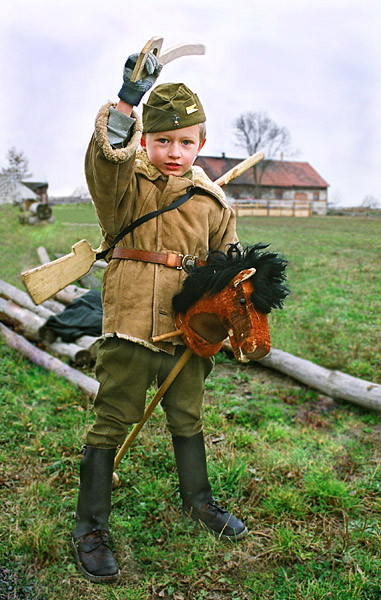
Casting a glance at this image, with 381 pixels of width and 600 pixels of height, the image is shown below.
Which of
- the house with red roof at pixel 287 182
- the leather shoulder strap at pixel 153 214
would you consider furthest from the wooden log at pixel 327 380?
the house with red roof at pixel 287 182

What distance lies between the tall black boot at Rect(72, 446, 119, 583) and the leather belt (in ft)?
3.26

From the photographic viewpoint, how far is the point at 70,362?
5.28 metres

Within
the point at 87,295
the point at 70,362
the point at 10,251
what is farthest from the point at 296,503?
Answer: the point at 10,251

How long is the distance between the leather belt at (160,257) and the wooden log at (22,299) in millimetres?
4467

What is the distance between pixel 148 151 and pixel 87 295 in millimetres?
4312

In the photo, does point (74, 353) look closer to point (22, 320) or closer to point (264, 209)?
point (22, 320)

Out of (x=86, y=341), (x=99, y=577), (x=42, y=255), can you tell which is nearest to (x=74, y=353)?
(x=86, y=341)

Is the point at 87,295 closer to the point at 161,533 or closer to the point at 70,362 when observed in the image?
the point at 70,362

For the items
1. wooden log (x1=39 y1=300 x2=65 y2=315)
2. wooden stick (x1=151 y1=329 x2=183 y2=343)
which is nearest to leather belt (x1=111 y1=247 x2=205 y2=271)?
wooden stick (x1=151 y1=329 x2=183 y2=343)

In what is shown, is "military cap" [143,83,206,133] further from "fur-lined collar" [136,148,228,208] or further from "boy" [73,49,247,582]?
"fur-lined collar" [136,148,228,208]

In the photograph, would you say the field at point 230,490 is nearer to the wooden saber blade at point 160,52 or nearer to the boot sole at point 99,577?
the boot sole at point 99,577

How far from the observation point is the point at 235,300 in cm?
213

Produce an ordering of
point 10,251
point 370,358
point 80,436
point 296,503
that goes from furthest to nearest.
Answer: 1. point 10,251
2. point 370,358
3. point 80,436
4. point 296,503

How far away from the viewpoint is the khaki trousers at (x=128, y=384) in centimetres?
239
